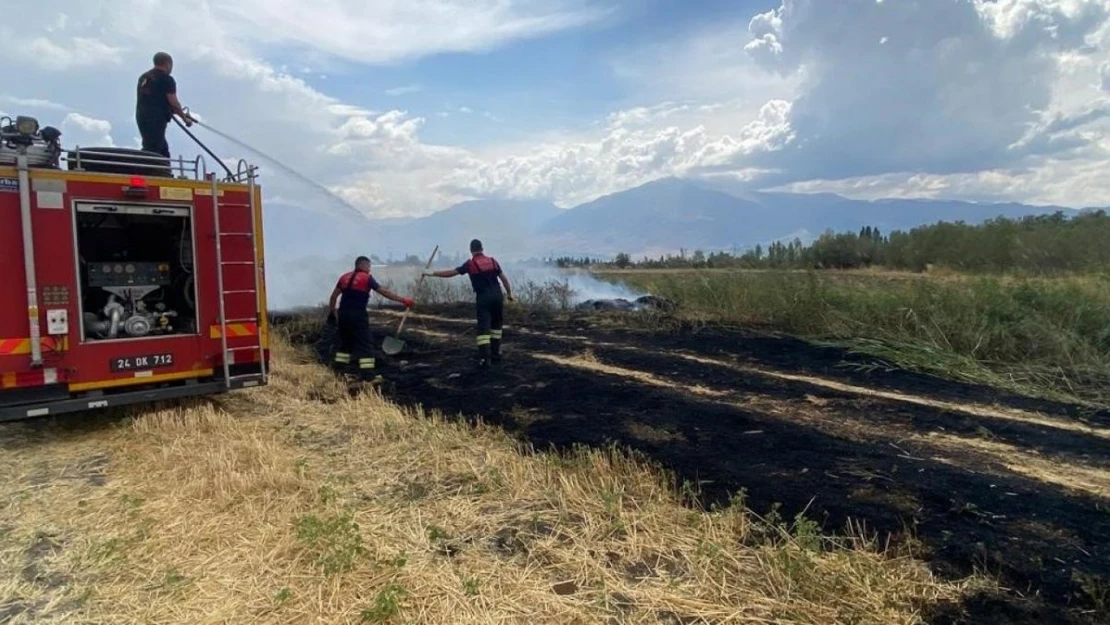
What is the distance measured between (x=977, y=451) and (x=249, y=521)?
5695 millimetres

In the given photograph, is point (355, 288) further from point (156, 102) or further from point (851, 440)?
point (851, 440)

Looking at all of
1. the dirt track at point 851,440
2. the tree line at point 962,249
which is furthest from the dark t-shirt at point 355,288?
the tree line at point 962,249

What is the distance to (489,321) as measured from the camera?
10219 mm

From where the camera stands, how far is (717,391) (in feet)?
26.7

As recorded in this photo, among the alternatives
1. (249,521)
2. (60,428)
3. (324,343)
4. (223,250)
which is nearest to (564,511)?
(249,521)

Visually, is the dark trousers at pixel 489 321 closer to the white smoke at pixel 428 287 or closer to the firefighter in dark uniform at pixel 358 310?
the firefighter in dark uniform at pixel 358 310

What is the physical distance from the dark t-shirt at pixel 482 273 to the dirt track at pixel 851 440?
47.4 inches

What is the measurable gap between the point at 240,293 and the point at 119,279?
1.20 metres

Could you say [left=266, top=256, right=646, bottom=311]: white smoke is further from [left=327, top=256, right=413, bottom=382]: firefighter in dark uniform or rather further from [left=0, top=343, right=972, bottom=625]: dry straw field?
[left=0, top=343, right=972, bottom=625]: dry straw field

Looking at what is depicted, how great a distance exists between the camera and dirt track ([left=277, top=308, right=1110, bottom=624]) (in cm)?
376

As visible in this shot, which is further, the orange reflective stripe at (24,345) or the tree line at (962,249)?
the tree line at (962,249)

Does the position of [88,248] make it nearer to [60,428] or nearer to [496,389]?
[60,428]

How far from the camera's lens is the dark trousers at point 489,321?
33.1 ft

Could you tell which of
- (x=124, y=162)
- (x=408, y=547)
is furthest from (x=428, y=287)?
(x=408, y=547)
